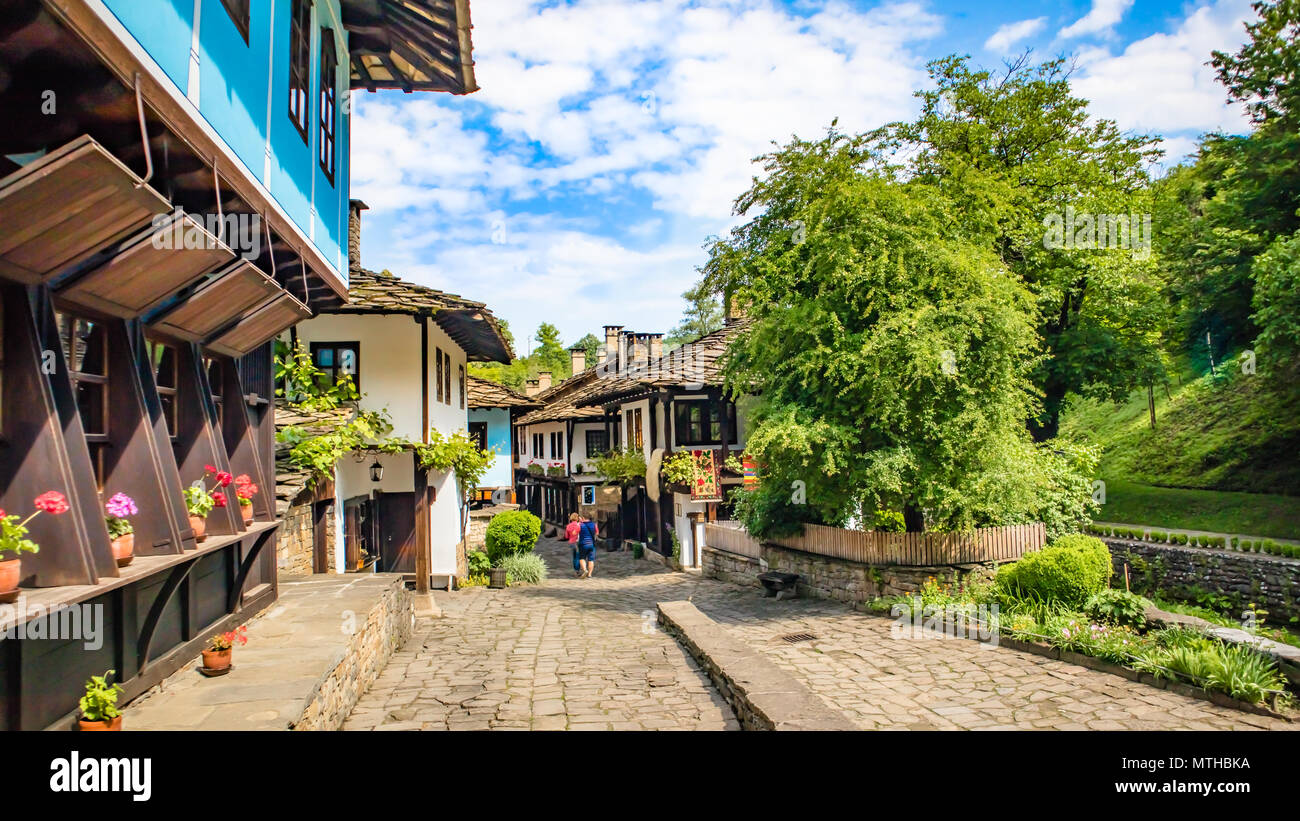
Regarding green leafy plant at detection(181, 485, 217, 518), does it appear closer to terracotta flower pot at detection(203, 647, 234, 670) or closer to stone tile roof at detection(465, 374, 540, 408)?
terracotta flower pot at detection(203, 647, 234, 670)

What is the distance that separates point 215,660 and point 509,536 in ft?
44.4

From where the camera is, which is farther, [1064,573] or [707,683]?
[1064,573]

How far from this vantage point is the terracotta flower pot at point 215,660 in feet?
19.4

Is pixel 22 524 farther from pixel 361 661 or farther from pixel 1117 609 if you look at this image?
pixel 1117 609

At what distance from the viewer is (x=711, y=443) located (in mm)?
22031

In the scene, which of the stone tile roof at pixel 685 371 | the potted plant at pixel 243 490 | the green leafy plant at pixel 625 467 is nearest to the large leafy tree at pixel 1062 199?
the stone tile roof at pixel 685 371

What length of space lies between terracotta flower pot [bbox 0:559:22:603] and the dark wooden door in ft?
42.8

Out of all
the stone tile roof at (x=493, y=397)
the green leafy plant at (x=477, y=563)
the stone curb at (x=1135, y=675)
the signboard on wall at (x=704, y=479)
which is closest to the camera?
the stone curb at (x=1135, y=675)

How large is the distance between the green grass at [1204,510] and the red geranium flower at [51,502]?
23732 mm

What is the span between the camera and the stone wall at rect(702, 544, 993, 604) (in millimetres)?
12914

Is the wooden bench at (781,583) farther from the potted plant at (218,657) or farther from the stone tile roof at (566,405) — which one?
the stone tile roof at (566,405)

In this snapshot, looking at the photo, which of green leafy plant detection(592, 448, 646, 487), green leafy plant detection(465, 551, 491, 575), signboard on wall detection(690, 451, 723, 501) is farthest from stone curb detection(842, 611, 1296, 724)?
green leafy plant detection(592, 448, 646, 487)

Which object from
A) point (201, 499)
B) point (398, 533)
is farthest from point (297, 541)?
point (201, 499)

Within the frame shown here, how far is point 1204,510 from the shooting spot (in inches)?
858
